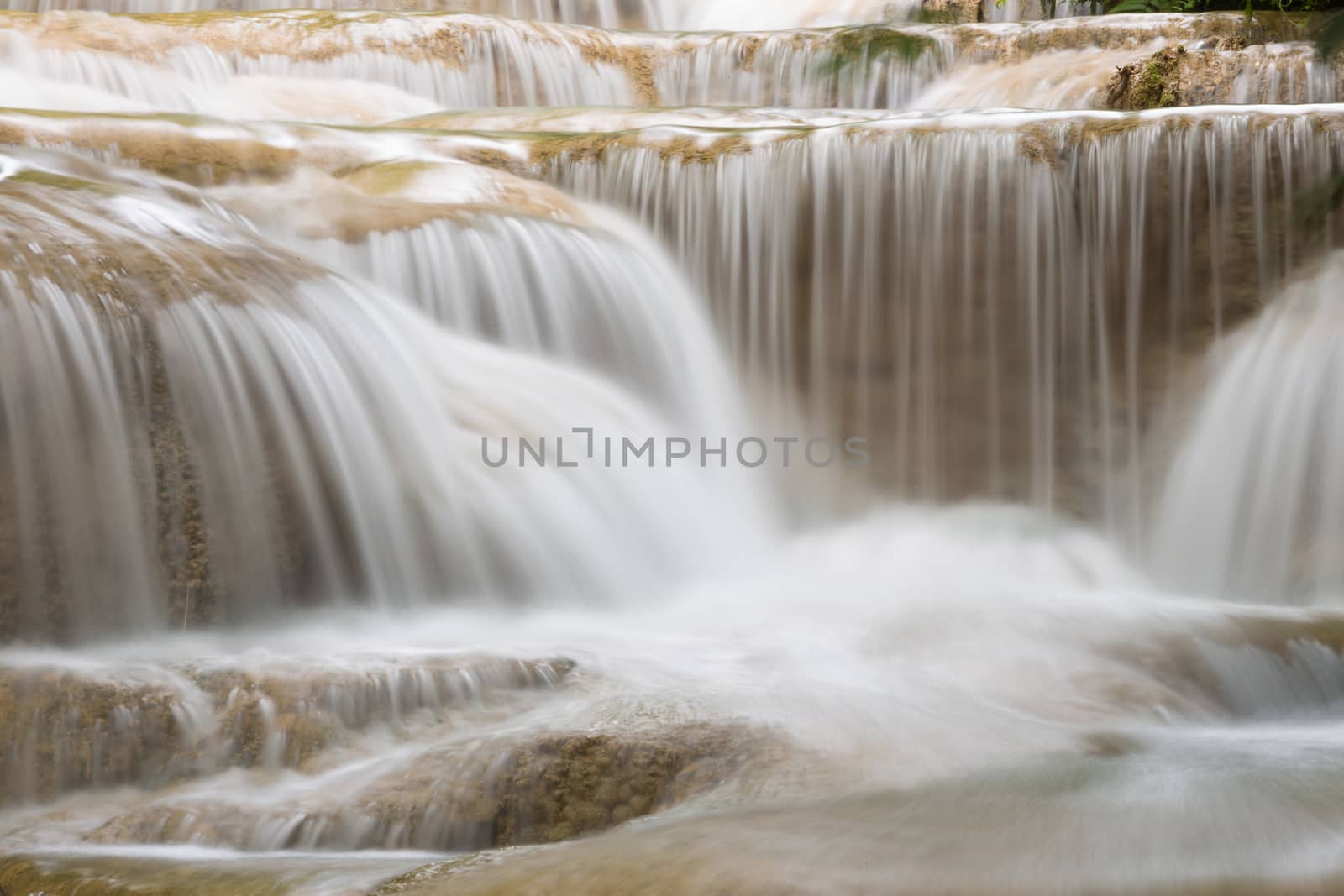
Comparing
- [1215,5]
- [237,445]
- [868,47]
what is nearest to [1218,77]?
[868,47]

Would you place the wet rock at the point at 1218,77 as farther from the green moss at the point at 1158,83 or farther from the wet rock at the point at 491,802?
the wet rock at the point at 491,802

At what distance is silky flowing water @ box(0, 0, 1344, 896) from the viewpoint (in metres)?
2.91

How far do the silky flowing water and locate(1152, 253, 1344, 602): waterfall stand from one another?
0.02 m

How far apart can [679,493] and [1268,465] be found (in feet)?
8.53

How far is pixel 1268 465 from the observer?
5.42 meters

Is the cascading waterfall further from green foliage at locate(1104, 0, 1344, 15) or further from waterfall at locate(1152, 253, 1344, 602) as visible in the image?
waterfall at locate(1152, 253, 1344, 602)

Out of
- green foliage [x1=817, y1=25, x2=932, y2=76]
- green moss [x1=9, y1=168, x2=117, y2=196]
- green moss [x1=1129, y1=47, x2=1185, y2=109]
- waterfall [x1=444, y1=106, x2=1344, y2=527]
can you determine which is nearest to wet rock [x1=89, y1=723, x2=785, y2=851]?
green moss [x1=9, y1=168, x2=117, y2=196]

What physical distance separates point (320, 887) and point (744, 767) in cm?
104

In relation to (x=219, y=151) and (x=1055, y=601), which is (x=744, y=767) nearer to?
(x=1055, y=601)

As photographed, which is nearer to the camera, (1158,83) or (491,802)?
(491,802)

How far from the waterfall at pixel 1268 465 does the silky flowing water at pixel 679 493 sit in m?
A: 0.02

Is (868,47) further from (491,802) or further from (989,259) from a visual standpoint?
(491,802)

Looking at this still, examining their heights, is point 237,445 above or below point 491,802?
above

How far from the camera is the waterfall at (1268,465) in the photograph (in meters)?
5.25
